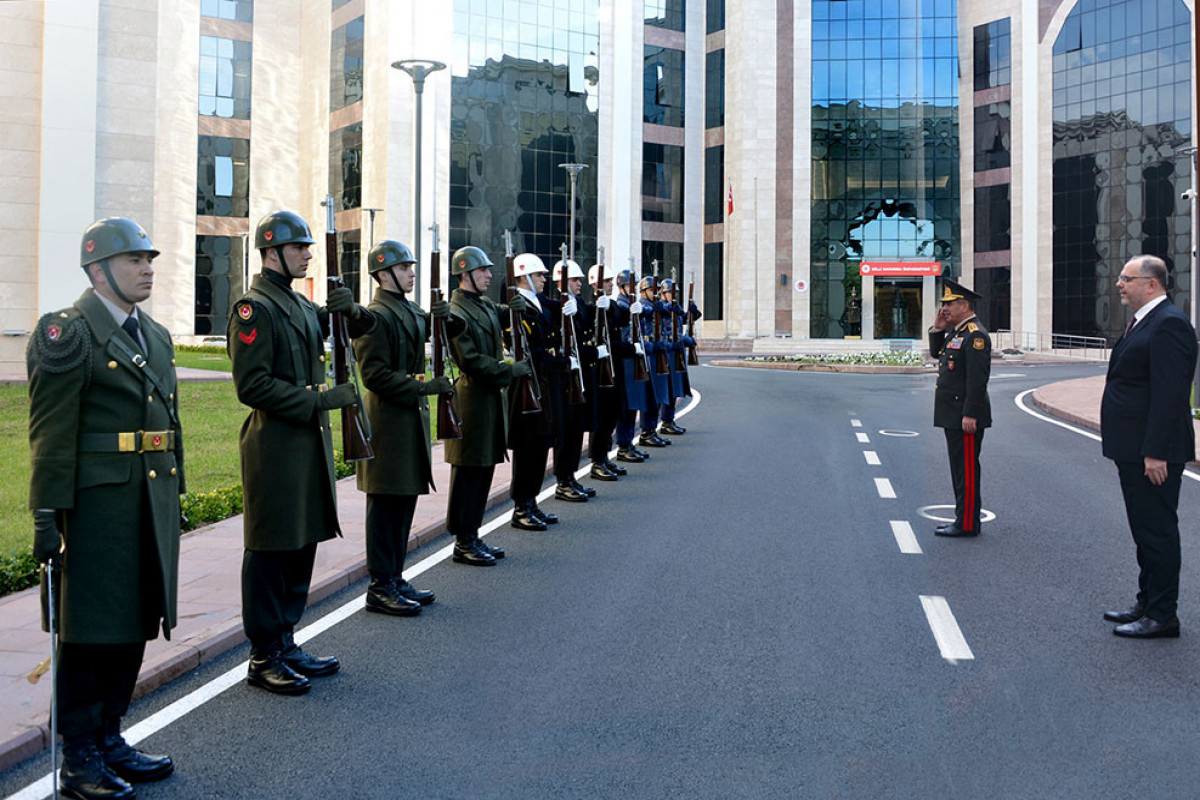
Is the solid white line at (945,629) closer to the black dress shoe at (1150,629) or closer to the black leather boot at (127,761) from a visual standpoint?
the black dress shoe at (1150,629)

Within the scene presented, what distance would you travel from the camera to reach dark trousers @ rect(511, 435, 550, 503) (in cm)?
893

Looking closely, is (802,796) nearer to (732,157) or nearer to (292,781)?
(292,781)

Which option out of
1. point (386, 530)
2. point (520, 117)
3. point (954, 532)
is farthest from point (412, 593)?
point (520, 117)

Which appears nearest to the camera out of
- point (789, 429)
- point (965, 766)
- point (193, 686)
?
point (965, 766)

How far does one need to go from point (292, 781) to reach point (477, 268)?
414cm

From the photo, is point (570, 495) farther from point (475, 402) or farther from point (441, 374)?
point (441, 374)

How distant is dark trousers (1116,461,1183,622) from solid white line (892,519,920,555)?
214 cm

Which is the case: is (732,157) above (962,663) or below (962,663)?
above

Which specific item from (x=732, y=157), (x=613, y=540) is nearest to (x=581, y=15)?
(x=732, y=157)

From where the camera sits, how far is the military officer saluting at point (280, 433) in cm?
495

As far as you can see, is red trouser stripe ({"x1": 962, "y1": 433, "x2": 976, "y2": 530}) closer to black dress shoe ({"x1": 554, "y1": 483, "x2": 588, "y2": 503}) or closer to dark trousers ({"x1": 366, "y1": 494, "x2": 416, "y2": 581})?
black dress shoe ({"x1": 554, "y1": 483, "x2": 588, "y2": 503})

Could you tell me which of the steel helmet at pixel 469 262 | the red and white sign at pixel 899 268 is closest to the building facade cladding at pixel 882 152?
the red and white sign at pixel 899 268

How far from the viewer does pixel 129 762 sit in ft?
13.5

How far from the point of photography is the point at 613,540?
874cm
